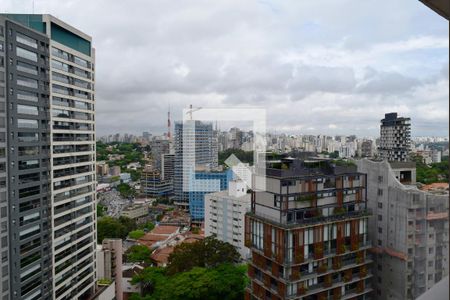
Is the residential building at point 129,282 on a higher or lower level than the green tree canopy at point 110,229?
lower

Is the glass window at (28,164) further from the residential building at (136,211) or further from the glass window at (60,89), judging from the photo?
the residential building at (136,211)

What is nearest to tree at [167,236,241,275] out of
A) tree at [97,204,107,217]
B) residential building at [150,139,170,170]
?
residential building at [150,139,170,170]

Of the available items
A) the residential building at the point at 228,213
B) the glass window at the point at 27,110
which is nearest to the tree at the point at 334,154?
the residential building at the point at 228,213

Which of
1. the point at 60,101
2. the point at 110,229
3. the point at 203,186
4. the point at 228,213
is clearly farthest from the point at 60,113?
the point at 110,229

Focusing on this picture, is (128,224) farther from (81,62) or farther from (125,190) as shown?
(81,62)

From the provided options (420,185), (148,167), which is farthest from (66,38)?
(148,167)
